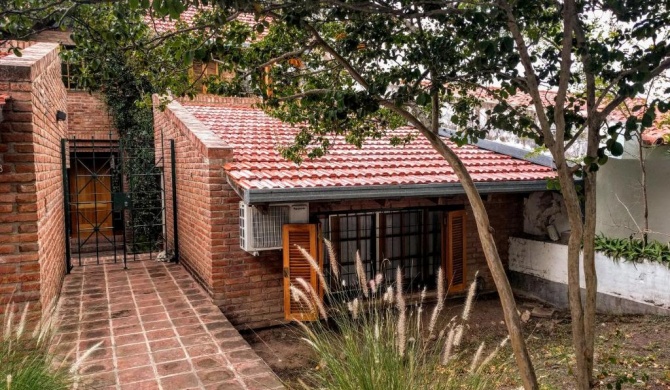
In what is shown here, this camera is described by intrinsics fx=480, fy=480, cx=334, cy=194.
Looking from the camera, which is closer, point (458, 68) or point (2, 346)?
point (2, 346)

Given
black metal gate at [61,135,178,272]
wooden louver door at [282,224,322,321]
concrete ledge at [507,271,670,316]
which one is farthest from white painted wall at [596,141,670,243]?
black metal gate at [61,135,178,272]

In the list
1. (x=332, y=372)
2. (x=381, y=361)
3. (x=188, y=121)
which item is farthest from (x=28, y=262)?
(x=188, y=121)

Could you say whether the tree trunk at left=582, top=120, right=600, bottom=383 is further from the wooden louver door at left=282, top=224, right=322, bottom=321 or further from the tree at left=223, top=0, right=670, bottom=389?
the wooden louver door at left=282, top=224, right=322, bottom=321

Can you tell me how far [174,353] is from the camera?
479 cm

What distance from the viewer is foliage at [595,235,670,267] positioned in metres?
6.89

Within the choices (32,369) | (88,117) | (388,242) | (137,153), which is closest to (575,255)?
(32,369)

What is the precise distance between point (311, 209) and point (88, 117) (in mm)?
8787

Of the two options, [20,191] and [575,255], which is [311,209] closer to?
[20,191]

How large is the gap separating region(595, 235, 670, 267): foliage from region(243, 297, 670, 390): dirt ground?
2.83 feet

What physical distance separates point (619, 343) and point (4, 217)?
7.19 metres

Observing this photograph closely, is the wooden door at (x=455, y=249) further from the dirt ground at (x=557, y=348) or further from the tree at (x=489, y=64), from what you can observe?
the tree at (x=489, y=64)

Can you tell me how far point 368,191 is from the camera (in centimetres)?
665

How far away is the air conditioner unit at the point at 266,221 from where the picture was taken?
21.7 feet

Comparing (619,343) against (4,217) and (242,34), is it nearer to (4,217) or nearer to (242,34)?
(242,34)
